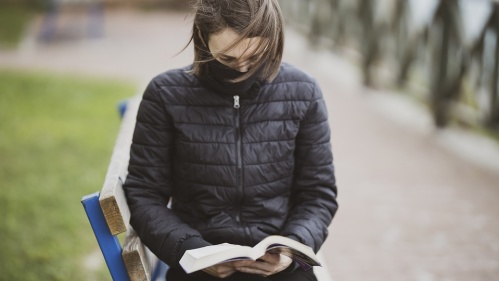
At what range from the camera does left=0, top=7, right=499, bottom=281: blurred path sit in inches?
154

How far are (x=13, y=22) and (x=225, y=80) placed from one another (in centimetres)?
1259

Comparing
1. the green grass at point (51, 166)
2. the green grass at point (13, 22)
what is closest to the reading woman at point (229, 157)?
the green grass at point (51, 166)

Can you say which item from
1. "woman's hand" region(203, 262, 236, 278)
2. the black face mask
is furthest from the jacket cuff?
the black face mask

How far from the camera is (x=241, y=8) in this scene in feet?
6.70

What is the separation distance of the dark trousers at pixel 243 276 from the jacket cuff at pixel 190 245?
12 cm

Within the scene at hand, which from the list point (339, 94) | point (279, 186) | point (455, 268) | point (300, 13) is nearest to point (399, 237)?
point (455, 268)

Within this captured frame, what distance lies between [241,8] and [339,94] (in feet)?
19.5

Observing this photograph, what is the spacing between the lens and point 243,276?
7.13ft

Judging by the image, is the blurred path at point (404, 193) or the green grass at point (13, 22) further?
the green grass at point (13, 22)

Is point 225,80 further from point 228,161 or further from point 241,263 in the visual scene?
point 241,263

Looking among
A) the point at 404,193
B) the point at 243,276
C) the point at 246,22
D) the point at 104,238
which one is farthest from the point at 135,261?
the point at 404,193

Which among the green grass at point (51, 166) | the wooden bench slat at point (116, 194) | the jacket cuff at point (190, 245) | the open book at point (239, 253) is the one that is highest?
the wooden bench slat at point (116, 194)

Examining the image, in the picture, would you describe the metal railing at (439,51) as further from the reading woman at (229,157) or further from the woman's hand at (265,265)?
the woman's hand at (265,265)

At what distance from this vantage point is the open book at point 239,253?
6.07 feet
